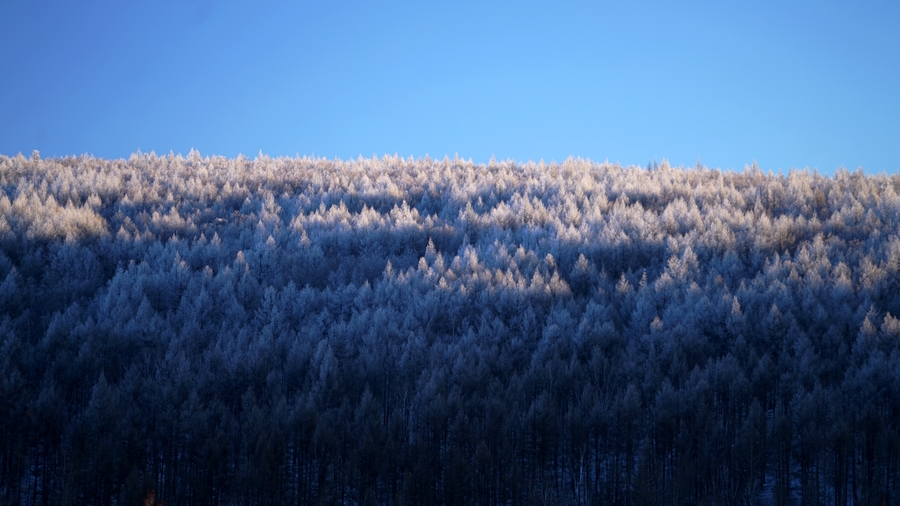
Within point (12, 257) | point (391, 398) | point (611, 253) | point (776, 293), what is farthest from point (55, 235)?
point (776, 293)

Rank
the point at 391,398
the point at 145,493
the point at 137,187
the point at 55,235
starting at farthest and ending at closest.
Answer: the point at 137,187, the point at 55,235, the point at 391,398, the point at 145,493

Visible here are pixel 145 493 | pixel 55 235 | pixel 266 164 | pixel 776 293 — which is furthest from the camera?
pixel 266 164

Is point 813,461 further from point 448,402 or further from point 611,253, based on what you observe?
point 611,253

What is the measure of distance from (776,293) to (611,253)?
124 inches

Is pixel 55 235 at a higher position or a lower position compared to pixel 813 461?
higher

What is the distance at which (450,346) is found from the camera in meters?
8.70

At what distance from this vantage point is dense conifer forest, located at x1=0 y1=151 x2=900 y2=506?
6.01m

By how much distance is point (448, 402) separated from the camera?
691 cm

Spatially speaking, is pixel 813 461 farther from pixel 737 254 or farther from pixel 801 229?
pixel 801 229

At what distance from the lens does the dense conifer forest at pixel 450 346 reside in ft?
19.7

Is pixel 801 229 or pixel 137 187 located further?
pixel 137 187

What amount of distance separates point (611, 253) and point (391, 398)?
6074 millimetres

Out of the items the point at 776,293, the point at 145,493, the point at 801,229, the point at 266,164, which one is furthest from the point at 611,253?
the point at 266,164

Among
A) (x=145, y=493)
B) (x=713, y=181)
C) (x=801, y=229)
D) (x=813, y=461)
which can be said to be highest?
(x=713, y=181)
